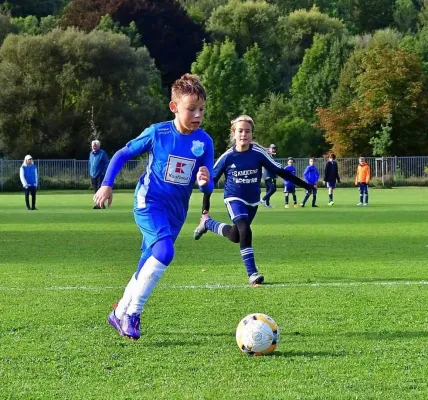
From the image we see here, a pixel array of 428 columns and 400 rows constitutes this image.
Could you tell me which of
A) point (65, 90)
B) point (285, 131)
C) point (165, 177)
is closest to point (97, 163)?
point (165, 177)

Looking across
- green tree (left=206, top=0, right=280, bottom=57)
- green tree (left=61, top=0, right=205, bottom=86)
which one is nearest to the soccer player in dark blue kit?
green tree (left=61, top=0, right=205, bottom=86)

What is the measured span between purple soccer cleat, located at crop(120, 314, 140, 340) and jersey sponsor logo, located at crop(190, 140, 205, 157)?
1.43 meters

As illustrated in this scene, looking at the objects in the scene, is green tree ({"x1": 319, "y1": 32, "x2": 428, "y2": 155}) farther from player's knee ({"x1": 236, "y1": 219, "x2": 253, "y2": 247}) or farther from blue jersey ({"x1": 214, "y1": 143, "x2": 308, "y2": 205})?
player's knee ({"x1": 236, "y1": 219, "x2": 253, "y2": 247})

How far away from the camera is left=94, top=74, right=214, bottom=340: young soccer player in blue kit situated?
23.5 feet

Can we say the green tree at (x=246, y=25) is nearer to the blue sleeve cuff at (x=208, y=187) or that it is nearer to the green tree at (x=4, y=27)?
the green tree at (x=4, y=27)

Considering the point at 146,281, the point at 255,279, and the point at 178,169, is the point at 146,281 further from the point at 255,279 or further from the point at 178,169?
the point at 255,279

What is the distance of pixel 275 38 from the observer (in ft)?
282

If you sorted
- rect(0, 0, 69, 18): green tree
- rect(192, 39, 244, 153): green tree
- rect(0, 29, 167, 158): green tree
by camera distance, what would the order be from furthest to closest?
1. rect(0, 0, 69, 18): green tree
2. rect(192, 39, 244, 153): green tree
3. rect(0, 29, 167, 158): green tree

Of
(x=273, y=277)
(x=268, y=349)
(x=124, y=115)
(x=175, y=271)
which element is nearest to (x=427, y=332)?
(x=268, y=349)

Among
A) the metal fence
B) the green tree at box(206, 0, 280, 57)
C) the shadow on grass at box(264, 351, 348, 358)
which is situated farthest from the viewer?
the green tree at box(206, 0, 280, 57)

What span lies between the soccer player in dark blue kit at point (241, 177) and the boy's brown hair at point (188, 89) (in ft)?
12.1

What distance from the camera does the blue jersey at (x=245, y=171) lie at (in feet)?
37.0

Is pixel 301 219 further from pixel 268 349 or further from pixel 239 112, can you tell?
pixel 239 112

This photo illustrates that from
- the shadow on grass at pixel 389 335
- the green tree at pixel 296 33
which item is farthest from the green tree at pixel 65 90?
the shadow on grass at pixel 389 335
